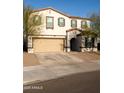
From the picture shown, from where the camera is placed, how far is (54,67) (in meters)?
9.93

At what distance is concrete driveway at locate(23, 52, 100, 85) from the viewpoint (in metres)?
7.71

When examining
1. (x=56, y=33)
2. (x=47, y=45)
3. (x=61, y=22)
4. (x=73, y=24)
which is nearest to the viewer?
(x=47, y=45)

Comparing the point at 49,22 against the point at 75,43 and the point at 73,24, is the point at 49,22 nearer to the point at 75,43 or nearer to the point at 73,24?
the point at 73,24

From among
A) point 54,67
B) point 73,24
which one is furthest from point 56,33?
point 54,67

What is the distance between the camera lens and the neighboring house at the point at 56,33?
571 inches

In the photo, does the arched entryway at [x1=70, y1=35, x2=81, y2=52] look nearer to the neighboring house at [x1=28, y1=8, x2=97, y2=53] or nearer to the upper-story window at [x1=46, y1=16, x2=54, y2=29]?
the neighboring house at [x1=28, y1=8, x2=97, y2=53]

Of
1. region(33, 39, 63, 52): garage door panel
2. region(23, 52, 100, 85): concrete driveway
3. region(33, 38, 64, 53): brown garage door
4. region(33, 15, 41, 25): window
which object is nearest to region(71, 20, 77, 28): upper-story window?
region(33, 38, 64, 53): brown garage door

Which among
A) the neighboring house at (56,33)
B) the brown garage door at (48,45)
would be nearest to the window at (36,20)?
the neighboring house at (56,33)

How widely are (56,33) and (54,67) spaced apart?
621 cm

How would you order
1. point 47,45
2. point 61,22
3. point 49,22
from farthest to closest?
point 61,22
point 49,22
point 47,45
